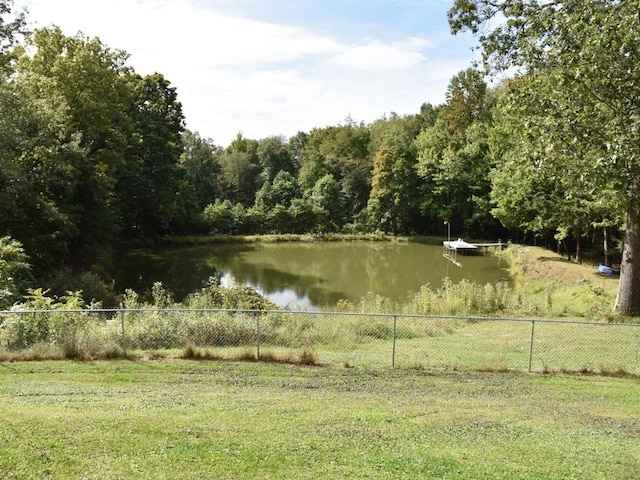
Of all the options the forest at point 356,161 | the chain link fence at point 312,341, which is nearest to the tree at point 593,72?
the forest at point 356,161

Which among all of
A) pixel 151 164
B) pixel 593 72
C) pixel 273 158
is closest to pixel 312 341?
pixel 593 72

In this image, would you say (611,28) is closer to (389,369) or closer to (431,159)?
(389,369)

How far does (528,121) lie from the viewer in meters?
14.4

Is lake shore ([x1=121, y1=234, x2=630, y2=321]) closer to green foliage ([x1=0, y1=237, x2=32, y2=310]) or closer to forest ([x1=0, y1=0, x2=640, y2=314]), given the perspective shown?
forest ([x1=0, y1=0, x2=640, y2=314])

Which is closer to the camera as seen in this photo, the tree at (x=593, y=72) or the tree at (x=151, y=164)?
the tree at (x=593, y=72)

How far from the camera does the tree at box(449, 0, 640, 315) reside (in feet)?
39.1

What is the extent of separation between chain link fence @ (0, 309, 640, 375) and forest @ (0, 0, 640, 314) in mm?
3263

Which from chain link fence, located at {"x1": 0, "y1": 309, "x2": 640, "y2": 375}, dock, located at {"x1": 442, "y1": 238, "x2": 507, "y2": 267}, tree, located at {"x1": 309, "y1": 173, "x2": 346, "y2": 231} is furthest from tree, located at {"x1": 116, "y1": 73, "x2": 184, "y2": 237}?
chain link fence, located at {"x1": 0, "y1": 309, "x2": 640, "y2": 375}

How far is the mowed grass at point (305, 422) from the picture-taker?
5965 millimetres

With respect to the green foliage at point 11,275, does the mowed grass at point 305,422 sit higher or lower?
lower

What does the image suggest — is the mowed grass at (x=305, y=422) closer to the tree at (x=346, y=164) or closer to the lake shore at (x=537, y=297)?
the lake shore at (x=537, y=297)

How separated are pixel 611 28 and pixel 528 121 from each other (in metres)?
3.12

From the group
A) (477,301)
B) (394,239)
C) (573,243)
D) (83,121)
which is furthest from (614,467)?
(394,239)

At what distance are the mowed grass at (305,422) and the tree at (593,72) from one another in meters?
5.53
